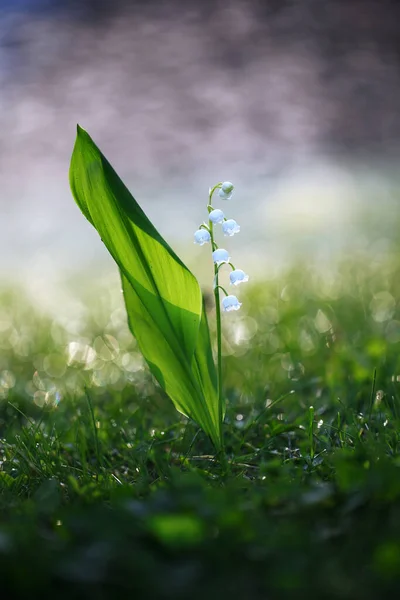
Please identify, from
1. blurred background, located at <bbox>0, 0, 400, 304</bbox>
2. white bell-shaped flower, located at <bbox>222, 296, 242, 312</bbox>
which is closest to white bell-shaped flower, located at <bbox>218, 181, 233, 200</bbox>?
white bell-shaped flower, located at <bbox>222, 296, 242, 312</bbox>

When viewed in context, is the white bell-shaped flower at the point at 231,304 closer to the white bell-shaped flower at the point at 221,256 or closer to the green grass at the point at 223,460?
the white bell-shaped flower at the point at 221,256

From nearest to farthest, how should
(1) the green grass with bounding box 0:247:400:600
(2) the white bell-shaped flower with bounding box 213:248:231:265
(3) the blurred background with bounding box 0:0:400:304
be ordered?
(1) the green grass with bounding box 0:247:400:600 → (2) the white bell-shaped flower with bounding box 213:248:231:265 → (3) the blurred background with bounding box 0:0:400:304

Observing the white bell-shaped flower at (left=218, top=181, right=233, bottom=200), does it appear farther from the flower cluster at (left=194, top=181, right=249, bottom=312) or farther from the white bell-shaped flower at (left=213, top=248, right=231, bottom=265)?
the white bell-shaped flower at (left=213, top=248, right=231, bottom=265)

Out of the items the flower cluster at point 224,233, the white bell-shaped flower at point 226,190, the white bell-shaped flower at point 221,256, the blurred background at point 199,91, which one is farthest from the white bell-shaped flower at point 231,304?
the blurred background at point 199,91

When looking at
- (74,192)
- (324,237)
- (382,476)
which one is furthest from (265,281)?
(382,476)

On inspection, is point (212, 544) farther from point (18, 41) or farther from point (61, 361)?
point (18, 41)

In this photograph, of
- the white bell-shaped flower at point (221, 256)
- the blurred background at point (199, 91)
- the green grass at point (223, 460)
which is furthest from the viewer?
the blurred background at point (199, 91)

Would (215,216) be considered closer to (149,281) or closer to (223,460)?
(149,281)
